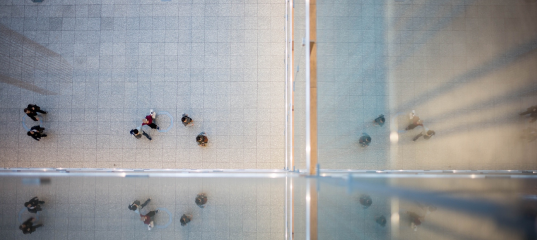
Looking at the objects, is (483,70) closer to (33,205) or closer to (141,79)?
(33,205)

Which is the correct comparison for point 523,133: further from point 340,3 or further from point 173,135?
point 173,135

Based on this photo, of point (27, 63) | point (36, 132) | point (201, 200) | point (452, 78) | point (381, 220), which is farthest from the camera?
point (27, 63)

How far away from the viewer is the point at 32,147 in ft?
20.1

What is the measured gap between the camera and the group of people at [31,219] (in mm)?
898

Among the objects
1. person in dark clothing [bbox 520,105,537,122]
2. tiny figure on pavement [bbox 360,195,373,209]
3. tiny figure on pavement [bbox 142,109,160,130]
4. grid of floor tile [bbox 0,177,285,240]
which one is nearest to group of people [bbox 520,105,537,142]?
person in dark clothing [bbox 520,105,537,122]

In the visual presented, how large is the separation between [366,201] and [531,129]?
0.55 metres

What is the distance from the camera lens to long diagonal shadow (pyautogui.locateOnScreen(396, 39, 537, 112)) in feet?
1.34

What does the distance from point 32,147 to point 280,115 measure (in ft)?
19.4

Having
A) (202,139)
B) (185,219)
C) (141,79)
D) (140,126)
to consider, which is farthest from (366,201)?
(141,79)

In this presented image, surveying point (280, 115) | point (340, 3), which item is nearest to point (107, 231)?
point (340, 3)

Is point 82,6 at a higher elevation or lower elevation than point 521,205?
higher

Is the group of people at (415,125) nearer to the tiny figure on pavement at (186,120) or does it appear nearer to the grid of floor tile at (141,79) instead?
the grid of floor tile at (141,79)

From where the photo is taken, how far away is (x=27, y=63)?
6191mm

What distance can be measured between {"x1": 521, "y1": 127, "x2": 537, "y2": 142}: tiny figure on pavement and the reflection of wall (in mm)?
7768
